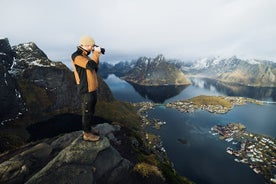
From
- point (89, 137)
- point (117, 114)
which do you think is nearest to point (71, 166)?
point (89, 137)

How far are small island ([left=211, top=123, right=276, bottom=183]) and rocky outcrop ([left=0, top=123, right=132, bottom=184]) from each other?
83.5 metres

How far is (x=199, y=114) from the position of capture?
169 meters

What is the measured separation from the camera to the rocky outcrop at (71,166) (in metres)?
9.49

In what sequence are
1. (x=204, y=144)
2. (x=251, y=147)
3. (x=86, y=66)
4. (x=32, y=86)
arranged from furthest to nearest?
(x=32, y=86) → (x=204, y=144) → (x=251, y=147) → (x=86, y=66)

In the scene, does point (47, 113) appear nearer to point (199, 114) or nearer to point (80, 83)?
point (199, 114)

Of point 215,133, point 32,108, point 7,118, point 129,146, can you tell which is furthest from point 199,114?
point 129,146

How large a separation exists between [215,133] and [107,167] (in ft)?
393

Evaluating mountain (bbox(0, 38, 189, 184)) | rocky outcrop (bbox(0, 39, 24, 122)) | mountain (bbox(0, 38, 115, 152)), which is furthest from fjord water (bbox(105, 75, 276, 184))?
rocky outcrop (bbox(0, 39, 24, 122))

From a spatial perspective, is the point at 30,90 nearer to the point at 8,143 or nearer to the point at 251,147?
the point at 8,143

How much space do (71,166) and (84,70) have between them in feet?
15.7

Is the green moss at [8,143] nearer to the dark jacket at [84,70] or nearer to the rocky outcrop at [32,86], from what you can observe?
the rocky outcrop at [32,86]

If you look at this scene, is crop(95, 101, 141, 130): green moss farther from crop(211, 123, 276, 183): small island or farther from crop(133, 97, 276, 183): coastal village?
crop(211, 123, 276, 183): small island

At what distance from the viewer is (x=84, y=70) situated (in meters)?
9.98

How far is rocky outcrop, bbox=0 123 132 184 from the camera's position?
9.49 meters
